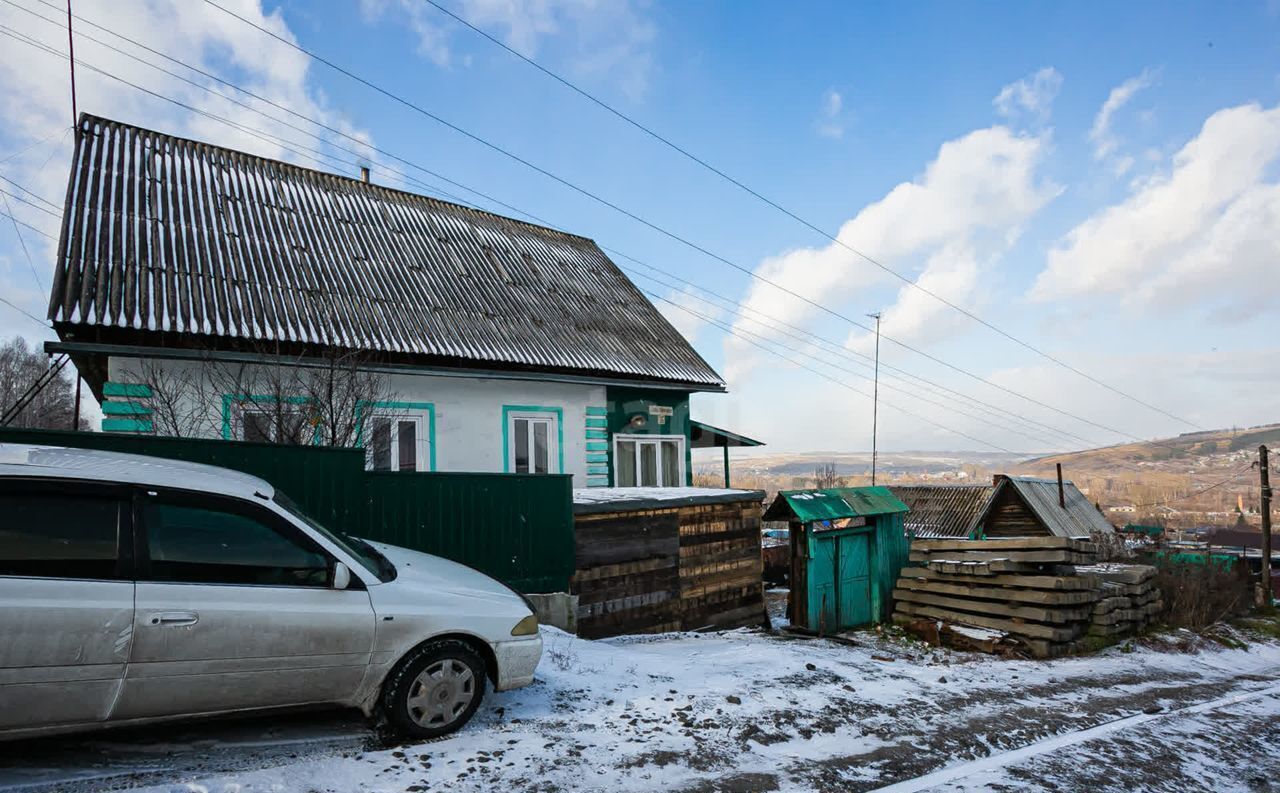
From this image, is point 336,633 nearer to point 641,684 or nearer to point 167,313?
point 641,684

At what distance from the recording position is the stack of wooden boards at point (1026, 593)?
1110cm

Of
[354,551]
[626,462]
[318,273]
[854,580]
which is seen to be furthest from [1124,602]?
[318,273]

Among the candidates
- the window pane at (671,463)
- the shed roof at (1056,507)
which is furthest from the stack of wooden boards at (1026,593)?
the shed roof at (1056,507)

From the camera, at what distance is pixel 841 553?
13484 mm

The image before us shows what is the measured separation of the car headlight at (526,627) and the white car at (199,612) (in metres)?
0.04

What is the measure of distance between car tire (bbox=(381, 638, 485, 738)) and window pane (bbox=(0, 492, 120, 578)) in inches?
66.4

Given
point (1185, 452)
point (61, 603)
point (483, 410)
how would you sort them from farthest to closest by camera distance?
point (1185, 452)
point (483, 410)
point (61, 603)

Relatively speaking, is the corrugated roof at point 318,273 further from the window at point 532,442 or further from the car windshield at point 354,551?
the car windshield at point 354,551

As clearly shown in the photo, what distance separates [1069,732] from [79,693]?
7146 mm

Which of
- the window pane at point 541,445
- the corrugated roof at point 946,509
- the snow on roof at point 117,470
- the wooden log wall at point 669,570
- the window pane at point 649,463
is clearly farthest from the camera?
the corrugated roof at point 946,509

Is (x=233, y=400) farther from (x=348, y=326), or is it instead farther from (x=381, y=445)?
(x=381, y=445)

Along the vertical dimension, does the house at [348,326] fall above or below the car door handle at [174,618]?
above

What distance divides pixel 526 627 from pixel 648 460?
391 inches

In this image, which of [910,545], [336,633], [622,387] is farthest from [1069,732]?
[622,387]
